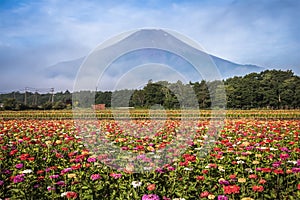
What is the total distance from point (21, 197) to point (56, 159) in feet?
5.40

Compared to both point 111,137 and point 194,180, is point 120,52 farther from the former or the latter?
point 194,180

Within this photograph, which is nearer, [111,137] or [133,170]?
[133,170]

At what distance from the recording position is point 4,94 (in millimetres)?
54594

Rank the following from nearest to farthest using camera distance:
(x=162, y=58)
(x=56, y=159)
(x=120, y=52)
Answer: (x=56, y=159)
(x=120, y=52)
(x=162, y=58)

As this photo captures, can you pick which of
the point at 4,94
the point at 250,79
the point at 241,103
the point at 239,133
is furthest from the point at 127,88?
the point at 4,94

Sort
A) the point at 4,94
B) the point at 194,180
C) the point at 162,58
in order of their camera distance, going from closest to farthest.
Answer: the point at 194,180, the point at 162,58, the point at 4,94

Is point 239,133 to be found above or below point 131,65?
below

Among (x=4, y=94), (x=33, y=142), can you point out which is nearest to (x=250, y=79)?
(x=4, y=94)

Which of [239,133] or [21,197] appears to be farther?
[239,133]

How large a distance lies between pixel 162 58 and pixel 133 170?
2809 millimetres

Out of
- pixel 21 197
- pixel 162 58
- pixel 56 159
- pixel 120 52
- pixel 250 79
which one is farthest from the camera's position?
pixel 250 79

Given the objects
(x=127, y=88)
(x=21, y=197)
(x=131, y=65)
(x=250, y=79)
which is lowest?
(x=21, y=197)

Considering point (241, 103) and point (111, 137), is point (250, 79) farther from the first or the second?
point (111, 137)

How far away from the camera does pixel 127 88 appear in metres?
6.30
